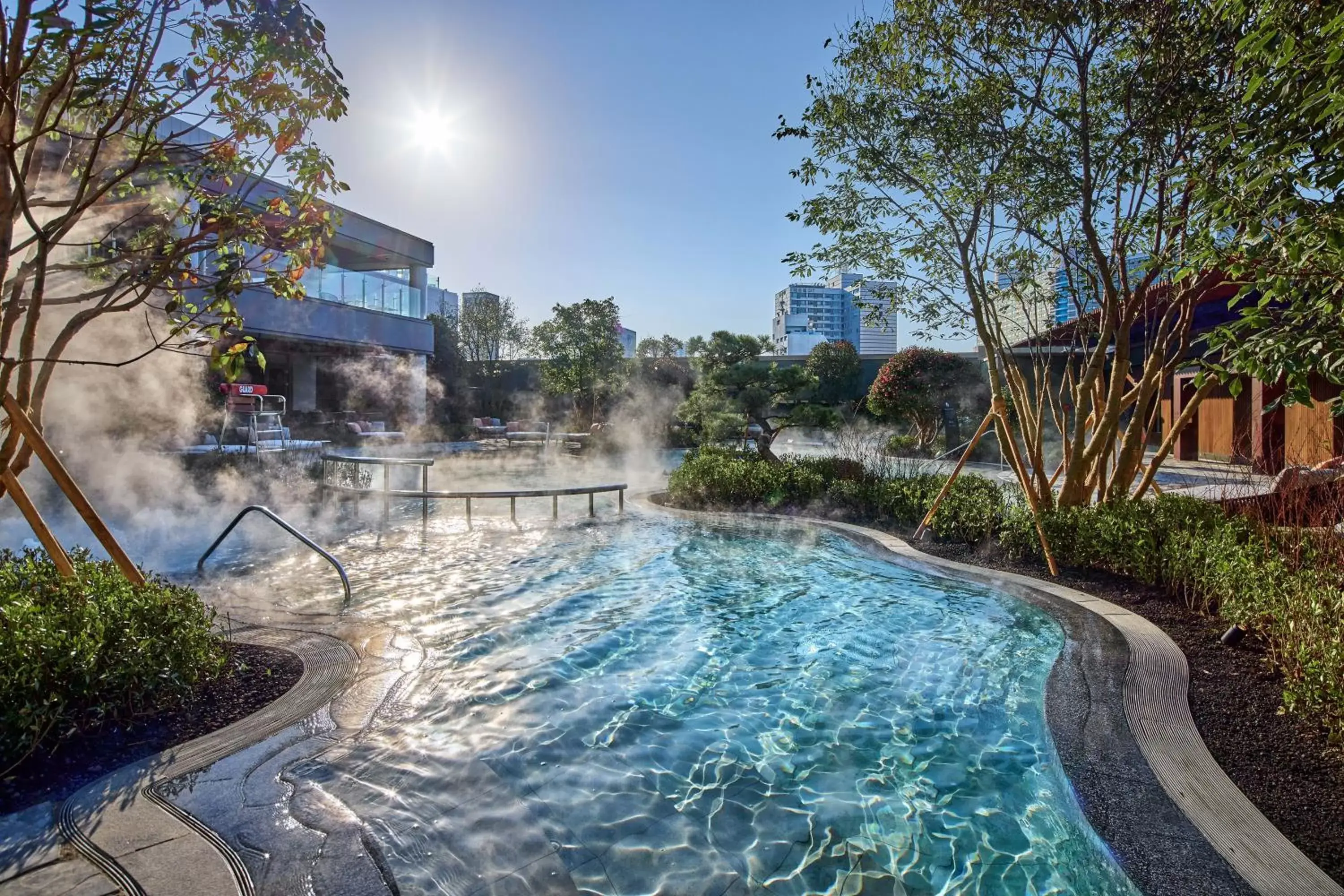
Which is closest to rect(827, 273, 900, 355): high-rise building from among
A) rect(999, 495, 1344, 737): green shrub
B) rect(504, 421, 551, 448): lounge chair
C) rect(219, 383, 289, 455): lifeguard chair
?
rect(999, 495, 1344, 737): green shrub

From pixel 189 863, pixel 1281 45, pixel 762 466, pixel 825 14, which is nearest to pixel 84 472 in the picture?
pixel 762 466

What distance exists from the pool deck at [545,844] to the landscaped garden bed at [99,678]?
142mm

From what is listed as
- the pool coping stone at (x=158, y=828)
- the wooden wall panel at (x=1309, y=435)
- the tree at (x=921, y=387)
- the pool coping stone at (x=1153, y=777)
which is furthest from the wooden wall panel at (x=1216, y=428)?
the pool coping stone at (x=158, y=828)

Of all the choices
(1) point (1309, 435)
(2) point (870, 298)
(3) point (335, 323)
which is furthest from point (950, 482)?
(3) point (335, 323)

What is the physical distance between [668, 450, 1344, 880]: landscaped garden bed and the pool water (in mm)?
641

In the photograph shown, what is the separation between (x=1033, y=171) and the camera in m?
6.43

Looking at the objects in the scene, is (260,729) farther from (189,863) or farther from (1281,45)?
(1281,45)

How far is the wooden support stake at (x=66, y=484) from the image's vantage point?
3232mm

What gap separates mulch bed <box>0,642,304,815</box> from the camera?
2424 millimetres

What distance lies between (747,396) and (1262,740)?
29.4 ft

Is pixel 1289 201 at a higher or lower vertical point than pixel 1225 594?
higher

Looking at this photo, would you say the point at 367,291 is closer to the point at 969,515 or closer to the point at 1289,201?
the point at 969,515

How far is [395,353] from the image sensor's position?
2116 cm

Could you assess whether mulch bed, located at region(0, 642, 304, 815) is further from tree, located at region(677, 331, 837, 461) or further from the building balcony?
the building balcony
